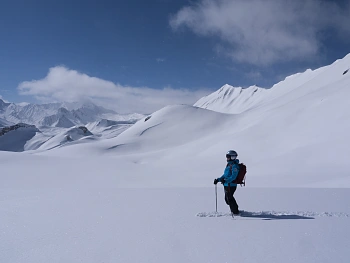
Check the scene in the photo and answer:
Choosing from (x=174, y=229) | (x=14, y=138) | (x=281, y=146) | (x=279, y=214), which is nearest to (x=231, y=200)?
(x=279, y=214)

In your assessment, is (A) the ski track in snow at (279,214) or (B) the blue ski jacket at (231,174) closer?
(A) the ski track in snow at (279,214)

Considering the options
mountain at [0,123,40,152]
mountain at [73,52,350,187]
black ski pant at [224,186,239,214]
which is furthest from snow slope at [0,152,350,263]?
mountain at [0,123,40,152]

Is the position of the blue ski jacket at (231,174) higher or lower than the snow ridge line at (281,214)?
higher

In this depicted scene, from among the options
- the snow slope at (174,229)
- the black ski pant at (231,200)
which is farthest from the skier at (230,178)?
the snow slope at (174,229)

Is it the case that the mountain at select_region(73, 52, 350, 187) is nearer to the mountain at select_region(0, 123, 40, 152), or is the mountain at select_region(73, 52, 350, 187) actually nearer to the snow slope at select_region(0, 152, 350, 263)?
the snow slope at select_region(0, 152, 350, 263)

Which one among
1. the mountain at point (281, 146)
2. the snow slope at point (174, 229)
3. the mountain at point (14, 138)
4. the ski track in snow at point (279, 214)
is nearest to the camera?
the snow slope at point (174, 229)

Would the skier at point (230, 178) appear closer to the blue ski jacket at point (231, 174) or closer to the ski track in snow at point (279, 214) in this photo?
the blue ski jacket at point (231, 174)

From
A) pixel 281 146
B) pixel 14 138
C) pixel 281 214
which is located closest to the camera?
pixel 281 214

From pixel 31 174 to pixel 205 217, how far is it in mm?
16854

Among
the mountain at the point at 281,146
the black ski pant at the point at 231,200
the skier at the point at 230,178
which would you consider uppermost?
the mountain at the point at 281,146

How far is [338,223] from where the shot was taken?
5.80m

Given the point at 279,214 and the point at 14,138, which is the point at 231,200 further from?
the point at 14,138

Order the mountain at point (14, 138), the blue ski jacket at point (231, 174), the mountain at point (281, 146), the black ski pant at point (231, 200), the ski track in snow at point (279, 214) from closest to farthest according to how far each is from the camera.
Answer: the ski track in snow at point (279, 214), the black ski pant at point (231, 200), the blue ski jacket at point (231, 174), the mountain at point (281, 146), the mountain at point (14, 138)

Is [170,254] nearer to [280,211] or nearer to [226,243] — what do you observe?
[226,243]
